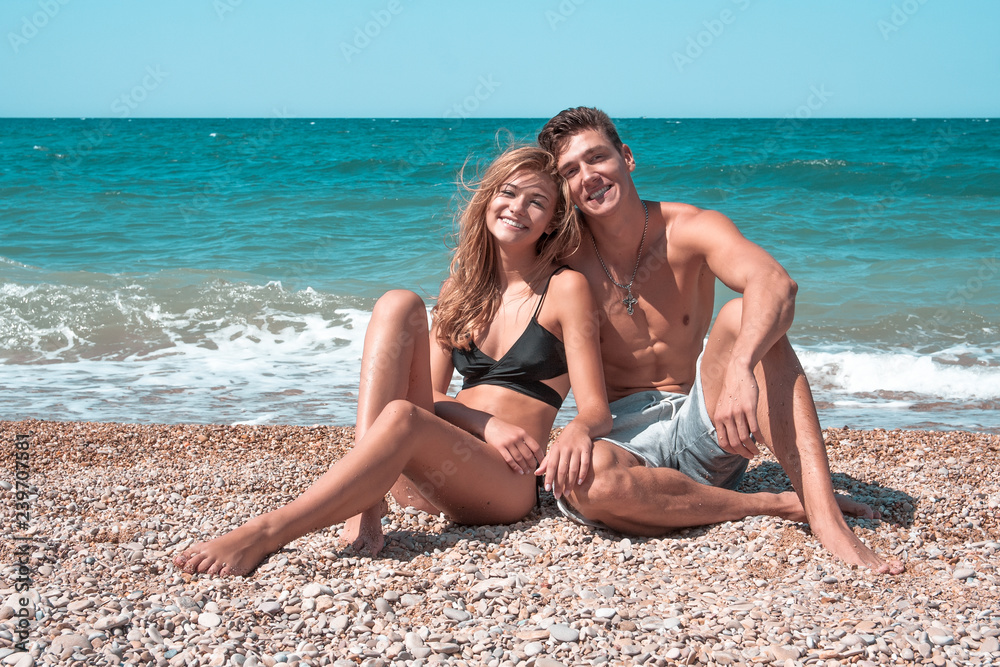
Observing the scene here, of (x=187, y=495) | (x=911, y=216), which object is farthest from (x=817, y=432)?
(x=911, y=216)

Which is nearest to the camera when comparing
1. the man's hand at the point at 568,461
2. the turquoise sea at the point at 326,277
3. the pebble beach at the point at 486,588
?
the pebble beach at the point at 486,588

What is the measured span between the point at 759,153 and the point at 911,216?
13743 mm

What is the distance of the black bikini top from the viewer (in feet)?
11.3

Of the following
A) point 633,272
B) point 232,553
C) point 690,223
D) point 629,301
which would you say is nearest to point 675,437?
point 629,301

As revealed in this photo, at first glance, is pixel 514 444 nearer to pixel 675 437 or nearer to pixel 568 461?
pixel 568 461

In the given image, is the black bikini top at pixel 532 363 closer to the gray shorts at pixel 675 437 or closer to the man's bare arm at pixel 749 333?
the gray shorts at pixel 675 437

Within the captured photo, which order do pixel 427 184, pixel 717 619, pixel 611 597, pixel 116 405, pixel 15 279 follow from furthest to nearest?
pixel 427 184
pixel 15 279
pixel 116 405
pixel 611 597
pixel 717 619

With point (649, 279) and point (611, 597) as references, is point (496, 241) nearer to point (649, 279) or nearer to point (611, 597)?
point (649, 279)

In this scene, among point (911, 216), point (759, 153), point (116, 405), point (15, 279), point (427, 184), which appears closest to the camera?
point (116, 405)

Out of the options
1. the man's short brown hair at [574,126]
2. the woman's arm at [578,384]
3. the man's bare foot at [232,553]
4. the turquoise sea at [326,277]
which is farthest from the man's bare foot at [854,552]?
the turquoise sea at [326,277]

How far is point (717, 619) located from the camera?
2.56 m

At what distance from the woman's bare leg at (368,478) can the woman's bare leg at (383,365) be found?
19 cm

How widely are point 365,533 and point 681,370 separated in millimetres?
1564

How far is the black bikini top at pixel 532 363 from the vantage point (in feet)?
11.3
